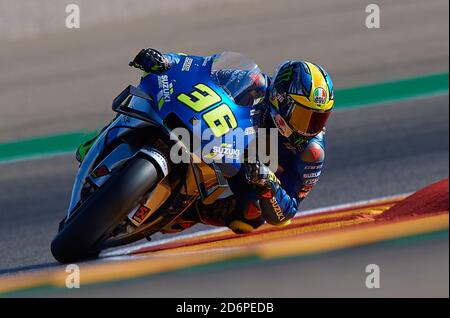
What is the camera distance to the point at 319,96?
546 cm

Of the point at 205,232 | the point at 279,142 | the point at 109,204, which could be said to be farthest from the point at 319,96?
the point at 205,232

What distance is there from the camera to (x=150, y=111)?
5348 mm

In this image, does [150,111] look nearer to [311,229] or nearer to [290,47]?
[311,229]

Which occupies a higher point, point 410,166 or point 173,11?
point 173,11

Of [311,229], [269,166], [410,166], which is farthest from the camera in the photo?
[410,166]

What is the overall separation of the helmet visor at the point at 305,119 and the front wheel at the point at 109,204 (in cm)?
88

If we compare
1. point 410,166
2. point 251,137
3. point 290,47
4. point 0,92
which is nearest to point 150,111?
point 251,137

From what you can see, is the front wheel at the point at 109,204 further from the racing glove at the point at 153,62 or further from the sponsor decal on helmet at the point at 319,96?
the sponsor decal on helmet at the point at 319,96

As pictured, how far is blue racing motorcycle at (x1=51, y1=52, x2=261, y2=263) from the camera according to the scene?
16.5 feet

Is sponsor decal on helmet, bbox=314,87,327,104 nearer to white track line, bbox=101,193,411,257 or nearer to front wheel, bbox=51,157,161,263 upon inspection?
front wheel, bbox=51,157,161,263

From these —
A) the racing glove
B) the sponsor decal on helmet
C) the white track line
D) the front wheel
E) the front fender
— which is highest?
the racing glove

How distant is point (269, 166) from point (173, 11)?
25.2 ft

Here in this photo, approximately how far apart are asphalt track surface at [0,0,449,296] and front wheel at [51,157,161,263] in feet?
3.72

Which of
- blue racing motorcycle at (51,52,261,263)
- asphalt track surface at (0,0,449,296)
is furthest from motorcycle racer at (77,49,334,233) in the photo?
asphalt track surface at (0,0,449,296)
